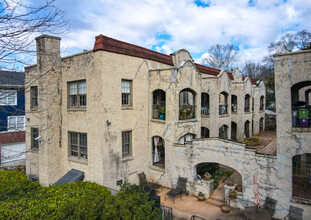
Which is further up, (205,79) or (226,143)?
(205,79)

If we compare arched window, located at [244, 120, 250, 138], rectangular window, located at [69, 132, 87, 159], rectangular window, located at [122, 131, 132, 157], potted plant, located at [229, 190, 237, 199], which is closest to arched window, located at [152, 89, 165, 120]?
rectangular window, located at [122, 131, 132, 157]

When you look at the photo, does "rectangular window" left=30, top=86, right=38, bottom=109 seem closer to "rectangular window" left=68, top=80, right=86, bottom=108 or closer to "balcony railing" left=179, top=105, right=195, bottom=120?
"rectangular window" left=68, top=80, right=86, bottom=108

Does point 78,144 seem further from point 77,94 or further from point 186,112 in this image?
point 186,112

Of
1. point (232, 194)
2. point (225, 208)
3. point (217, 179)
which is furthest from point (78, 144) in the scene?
point (217, 179)

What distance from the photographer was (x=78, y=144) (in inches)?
566

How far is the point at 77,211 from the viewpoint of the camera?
24.9 ft

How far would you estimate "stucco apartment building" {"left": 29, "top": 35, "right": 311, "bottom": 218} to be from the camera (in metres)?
10.8

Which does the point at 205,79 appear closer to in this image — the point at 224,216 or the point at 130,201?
the point at 224,216

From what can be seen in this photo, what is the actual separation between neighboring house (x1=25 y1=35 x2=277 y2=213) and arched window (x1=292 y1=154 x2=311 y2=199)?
1.69m

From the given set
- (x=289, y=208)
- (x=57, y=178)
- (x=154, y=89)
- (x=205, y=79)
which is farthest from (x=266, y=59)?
(x=57, y=178)

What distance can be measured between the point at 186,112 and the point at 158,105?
2.30m

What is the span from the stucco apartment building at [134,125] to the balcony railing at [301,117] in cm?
36

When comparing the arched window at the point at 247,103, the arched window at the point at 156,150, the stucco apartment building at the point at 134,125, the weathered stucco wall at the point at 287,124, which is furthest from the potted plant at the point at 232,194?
the arched window at the point at 247,103

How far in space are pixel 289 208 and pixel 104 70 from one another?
12.7 m
